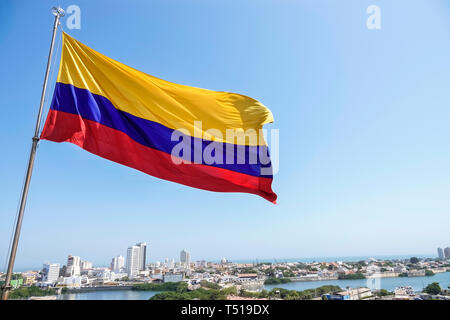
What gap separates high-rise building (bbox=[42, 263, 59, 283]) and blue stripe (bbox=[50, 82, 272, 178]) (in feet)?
144

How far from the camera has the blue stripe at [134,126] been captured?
3.13 metres

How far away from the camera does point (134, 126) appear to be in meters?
3.48

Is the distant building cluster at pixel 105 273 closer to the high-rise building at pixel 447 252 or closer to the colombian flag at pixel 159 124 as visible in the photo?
the colombian flag at pixel 159 124

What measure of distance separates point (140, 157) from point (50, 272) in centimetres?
4552

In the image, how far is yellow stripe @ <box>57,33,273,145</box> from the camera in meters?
3.32

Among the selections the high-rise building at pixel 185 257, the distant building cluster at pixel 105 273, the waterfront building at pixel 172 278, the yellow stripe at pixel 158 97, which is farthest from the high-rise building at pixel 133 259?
the yellow stripe at pixel 158 97

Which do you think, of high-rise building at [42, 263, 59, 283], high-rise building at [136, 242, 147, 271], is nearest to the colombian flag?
high-rise building at [42, 263, 59, 283]

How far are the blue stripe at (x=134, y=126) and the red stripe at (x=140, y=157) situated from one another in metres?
0.07

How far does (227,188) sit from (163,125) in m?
1.31

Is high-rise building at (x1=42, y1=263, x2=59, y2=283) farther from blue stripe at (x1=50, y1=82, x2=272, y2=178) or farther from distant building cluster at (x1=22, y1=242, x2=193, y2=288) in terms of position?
blue stripe at (x1=50, y1=82, x2=272, y2=178)

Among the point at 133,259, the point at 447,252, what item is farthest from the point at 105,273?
the point at 447,252

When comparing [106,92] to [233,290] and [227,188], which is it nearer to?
[227,188]
